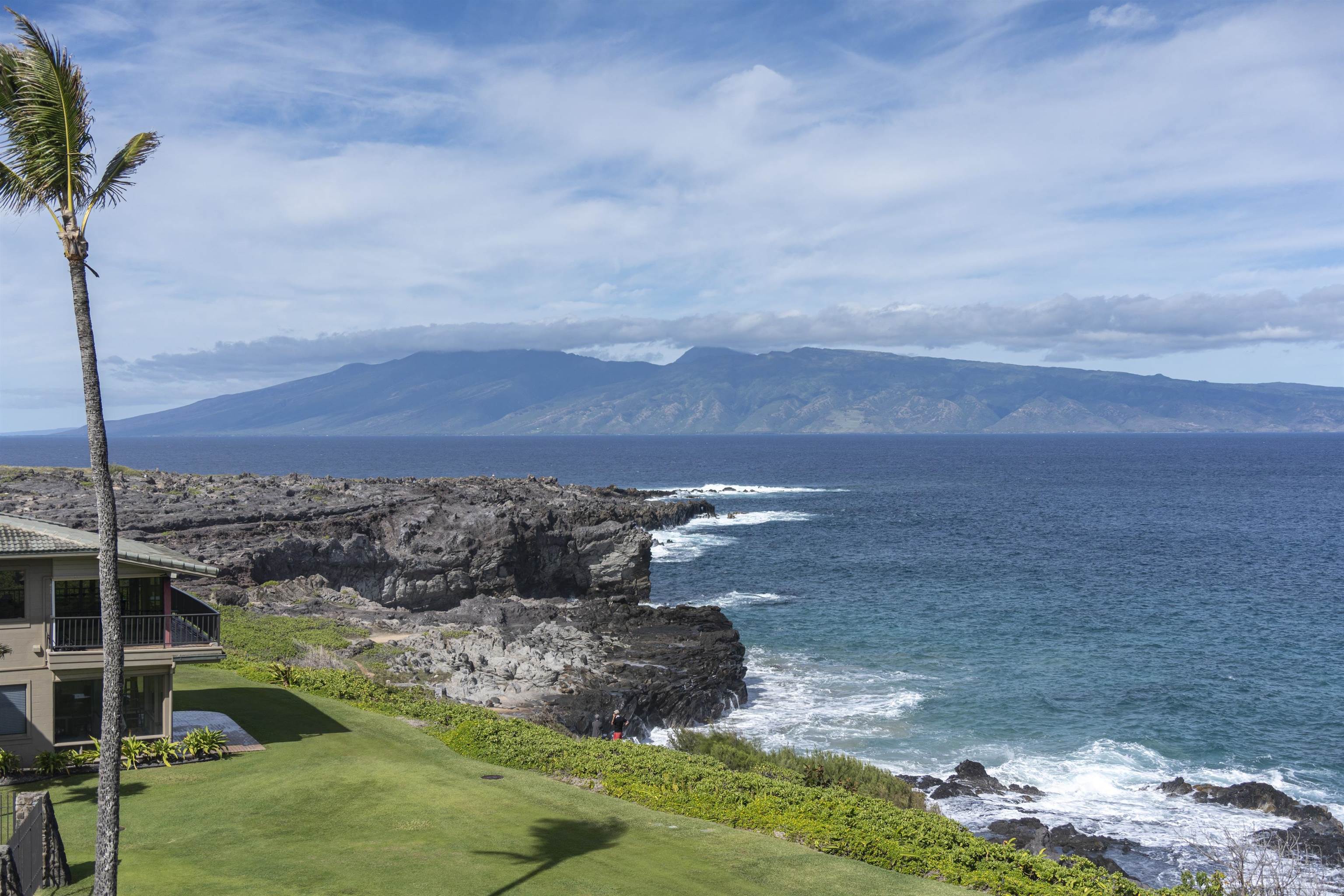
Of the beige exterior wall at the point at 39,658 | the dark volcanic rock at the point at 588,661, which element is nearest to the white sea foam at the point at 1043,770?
the dark volcanic rock at the point at 588,661

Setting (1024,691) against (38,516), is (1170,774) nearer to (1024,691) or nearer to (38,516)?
(1024,691)

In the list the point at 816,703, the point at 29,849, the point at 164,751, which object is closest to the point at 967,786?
the point at 816,703

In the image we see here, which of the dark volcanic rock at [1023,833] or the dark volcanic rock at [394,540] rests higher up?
the dark volcanic rock at [394,540]

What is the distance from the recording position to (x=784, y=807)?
23.6 meters

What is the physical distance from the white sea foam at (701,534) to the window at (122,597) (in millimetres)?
64103

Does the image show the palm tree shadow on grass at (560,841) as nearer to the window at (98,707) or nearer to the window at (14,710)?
the window at (98,707)

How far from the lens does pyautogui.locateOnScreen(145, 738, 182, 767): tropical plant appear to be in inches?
974

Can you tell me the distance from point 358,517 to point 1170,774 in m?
61.7

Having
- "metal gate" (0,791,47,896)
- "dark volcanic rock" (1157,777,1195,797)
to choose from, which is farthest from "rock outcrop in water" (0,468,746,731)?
"metal gate" (0,791,47,896)

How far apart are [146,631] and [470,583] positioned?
134 ft

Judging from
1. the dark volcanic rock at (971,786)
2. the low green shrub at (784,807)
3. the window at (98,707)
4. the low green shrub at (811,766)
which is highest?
the window at (98,707)

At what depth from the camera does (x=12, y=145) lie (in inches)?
518

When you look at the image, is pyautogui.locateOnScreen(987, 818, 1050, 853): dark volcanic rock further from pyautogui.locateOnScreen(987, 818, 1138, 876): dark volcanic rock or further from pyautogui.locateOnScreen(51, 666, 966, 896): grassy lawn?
pyautogui.locateOnScreen(51, 666, 966, 896): grassy lawn

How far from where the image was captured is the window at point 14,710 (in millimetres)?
23562
